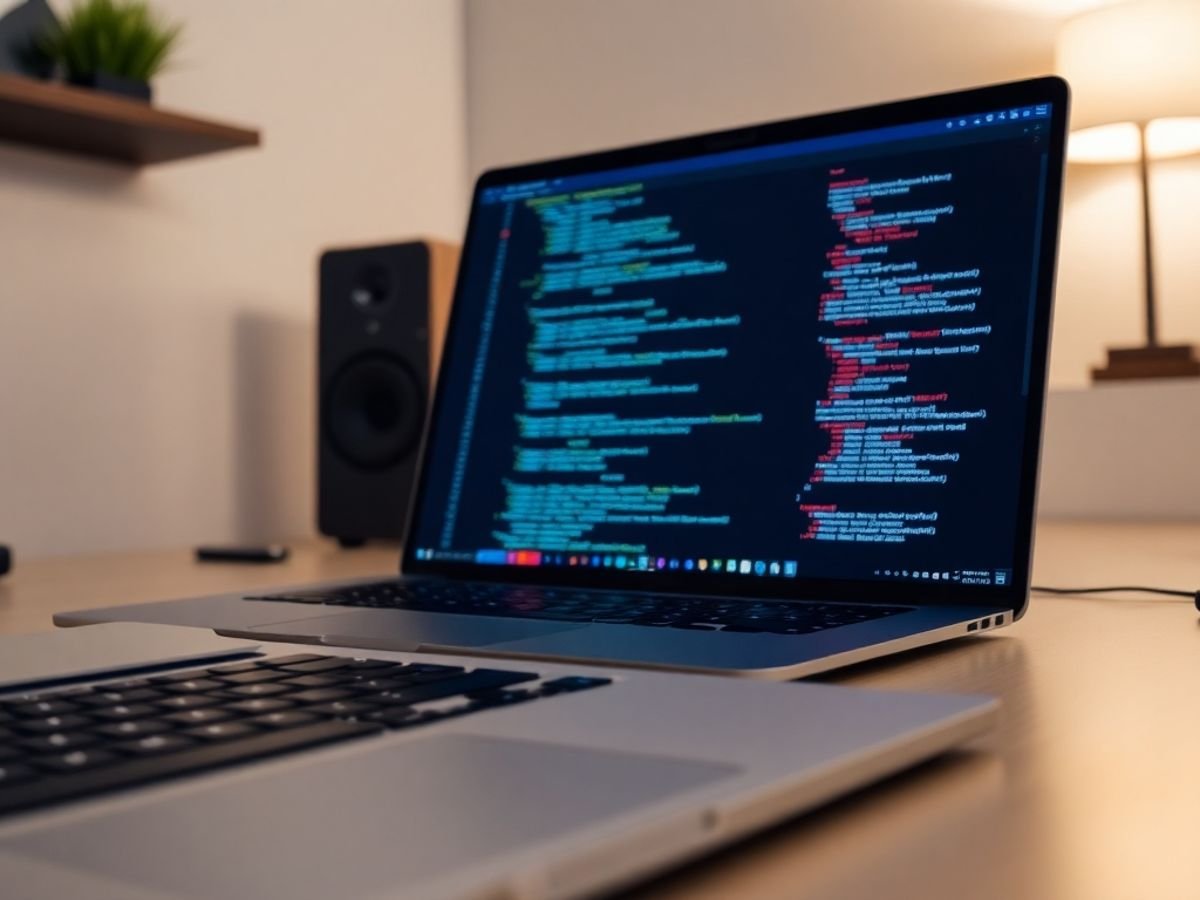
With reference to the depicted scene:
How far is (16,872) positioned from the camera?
25 cm

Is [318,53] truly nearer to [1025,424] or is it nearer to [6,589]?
[6,589]

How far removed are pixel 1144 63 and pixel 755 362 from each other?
0.95m

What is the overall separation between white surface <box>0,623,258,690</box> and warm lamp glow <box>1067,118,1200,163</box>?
1.36 metres

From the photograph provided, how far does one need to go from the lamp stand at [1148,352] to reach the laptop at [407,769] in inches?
51.2

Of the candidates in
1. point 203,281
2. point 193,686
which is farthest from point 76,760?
point 203,281

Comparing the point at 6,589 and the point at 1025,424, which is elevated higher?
the point at 1025,424

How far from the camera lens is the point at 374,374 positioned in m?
1.58

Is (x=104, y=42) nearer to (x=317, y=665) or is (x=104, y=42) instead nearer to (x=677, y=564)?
(x=677, y=564)

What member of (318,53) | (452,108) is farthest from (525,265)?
(452,108)

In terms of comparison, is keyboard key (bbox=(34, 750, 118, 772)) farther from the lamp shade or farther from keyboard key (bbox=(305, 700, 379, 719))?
the lamp shade

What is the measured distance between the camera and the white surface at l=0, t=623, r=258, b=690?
470 millimetres

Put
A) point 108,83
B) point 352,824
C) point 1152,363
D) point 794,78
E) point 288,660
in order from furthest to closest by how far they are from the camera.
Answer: point 794,78
point 1152,363
point 108,83
point 288,660
point 352,824

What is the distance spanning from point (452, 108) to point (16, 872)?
2.04m

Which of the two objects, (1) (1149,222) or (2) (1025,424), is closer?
(2) (1025,424)
